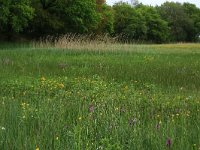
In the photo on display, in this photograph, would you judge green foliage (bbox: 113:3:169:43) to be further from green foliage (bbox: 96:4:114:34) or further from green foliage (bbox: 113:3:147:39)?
green foliage (bbox: 96:4:114:34)

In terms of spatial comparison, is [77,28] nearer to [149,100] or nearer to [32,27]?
[32,27]

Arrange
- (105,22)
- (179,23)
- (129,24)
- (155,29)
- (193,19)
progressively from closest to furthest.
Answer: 1. (105,22)
2. (129,24)
3. (155,29)
4. (179,23)
5. (193,19)

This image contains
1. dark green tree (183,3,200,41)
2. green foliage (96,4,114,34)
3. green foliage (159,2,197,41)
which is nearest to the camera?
green foliage (96,4,114,34)

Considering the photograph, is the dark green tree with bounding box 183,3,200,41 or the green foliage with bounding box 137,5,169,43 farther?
the dark green tree with bounding box 183,3,200,41

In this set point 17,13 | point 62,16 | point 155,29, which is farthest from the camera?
point 155,29

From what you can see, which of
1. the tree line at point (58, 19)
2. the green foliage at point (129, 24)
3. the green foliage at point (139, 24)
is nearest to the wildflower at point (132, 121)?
the tree line at point (58, 19)

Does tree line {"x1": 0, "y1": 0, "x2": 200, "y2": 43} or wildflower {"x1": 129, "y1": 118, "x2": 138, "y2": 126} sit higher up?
tree line {"x1": 0, "y1": 0, "x2": 200, "y2": 43}

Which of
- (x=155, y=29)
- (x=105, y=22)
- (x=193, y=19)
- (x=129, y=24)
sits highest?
(x=193, y=19)

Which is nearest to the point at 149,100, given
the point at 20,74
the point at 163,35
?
the point at 20,74

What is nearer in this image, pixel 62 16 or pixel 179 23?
pixel 62 16

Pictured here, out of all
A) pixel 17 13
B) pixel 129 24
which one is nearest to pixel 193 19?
pixel 129 24

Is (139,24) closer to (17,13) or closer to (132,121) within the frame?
(17,13)

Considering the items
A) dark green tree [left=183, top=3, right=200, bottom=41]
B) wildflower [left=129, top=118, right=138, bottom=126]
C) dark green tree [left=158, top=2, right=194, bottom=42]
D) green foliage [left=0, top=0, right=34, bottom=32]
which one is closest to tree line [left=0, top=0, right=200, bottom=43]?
green foliage [left=0, top=0, right=34, bottom=32]

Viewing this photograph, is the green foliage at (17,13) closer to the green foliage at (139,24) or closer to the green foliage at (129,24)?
the green foliage at (139,24)
